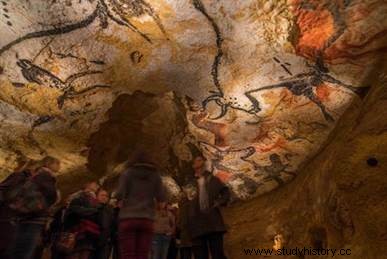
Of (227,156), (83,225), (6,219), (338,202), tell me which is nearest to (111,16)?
(83,225)

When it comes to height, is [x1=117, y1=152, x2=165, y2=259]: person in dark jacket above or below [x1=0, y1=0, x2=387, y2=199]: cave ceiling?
below

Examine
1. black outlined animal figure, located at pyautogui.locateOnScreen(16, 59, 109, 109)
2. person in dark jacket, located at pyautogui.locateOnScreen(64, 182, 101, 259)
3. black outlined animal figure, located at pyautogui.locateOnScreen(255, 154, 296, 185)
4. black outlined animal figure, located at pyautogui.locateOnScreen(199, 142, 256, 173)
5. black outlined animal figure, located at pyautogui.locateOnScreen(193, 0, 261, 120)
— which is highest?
black outlined animal figure, located at pyautogui.locateOnScreen(16, 59, 109, 109)

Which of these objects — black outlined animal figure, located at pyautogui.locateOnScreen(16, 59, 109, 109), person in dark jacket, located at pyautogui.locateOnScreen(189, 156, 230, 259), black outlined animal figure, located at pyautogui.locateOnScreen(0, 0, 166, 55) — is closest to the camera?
person in dark jacket, located at pyautogui.locateOnScreen(189, 156, 230, 259)

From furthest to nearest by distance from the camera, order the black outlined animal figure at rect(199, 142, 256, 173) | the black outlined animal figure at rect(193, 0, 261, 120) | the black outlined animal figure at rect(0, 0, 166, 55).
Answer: the black outlined animal figure at rect(199, 142, 256, 173) < the black outlined animal figure at rect(193, 0, 261, 120) < the black outlined animal figure at rect(0, 0, 166, 55)

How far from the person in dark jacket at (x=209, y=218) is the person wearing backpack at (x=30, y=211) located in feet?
5.57

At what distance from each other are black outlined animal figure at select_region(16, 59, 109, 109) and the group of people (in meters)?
1.70

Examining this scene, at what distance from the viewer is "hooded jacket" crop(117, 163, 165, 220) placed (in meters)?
3.40

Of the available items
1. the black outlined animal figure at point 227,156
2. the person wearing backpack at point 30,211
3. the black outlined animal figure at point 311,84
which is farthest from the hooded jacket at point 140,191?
the black outlined animal figure at point 227,156

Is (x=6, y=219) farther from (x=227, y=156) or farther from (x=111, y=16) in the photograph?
(x=227, y=156)

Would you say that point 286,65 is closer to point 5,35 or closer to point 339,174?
point 339,174

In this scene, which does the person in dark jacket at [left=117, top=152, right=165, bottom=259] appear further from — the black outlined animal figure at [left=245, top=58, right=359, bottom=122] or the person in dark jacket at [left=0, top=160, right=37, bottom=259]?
the black outlined animal figure at [left=245, top=58, right=359, bottom=122]

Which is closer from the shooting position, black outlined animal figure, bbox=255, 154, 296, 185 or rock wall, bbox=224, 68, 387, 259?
Result: rock wall, bbox=224, 68, 387, 259

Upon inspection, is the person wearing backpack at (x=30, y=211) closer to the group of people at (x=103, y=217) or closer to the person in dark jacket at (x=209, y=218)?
the group of people at (x=103, y=217)

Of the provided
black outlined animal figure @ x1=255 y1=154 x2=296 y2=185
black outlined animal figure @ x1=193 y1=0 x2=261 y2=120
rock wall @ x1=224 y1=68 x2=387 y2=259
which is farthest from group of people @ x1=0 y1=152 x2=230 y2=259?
black outlined animal figure @ x1=255 y1=154 x2=296 y2=185
